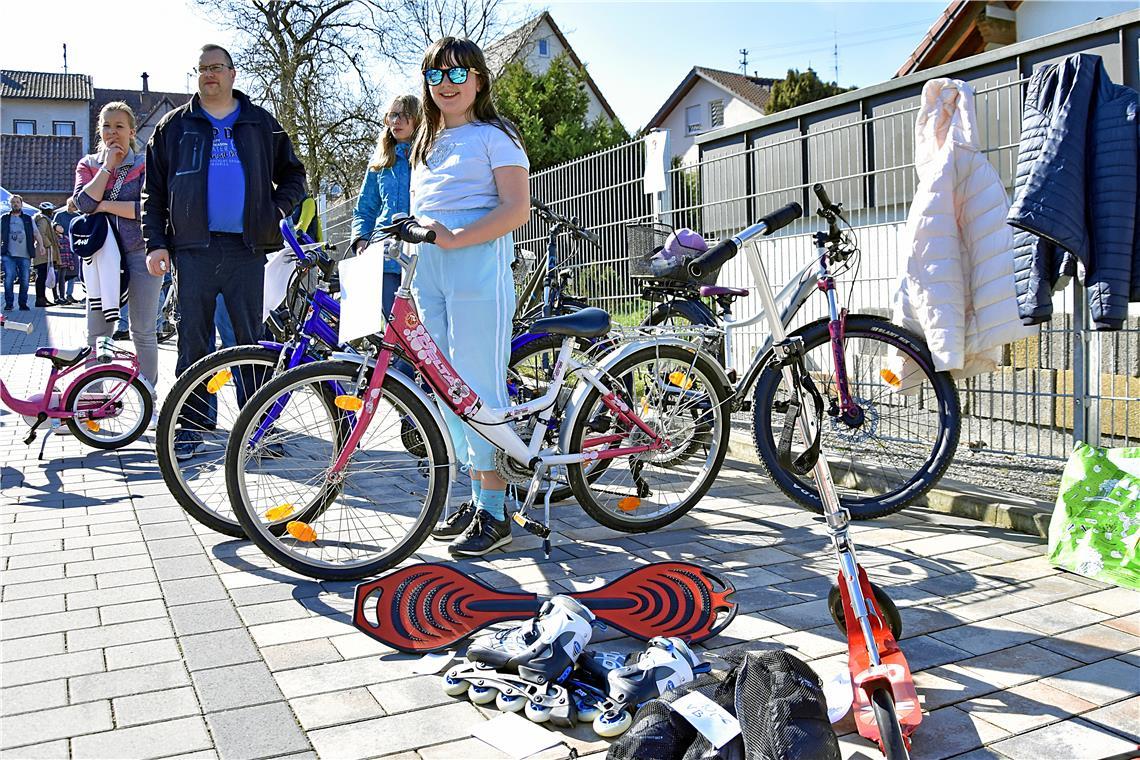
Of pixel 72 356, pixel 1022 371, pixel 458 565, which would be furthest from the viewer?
pixel 72 356

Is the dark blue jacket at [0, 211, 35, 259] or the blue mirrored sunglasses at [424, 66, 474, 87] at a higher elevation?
the dark blue jacket at [0, 211, 35, 259]

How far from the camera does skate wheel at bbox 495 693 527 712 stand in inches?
106

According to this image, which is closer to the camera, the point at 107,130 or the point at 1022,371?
the point at 1022,371

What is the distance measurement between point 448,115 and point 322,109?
23589mm

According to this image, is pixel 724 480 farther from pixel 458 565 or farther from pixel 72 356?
pixel 72 356

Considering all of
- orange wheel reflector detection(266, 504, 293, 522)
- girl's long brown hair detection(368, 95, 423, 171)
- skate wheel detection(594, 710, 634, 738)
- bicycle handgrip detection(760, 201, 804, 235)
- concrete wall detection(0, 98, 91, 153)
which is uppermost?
concrete wall detection(0, 98, 91, 153)

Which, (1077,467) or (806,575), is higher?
(1077,467)

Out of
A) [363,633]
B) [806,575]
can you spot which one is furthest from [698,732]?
[806,575]

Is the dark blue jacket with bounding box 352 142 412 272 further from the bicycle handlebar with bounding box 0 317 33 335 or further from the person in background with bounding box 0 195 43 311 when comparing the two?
the person in background with bounding box 0 195 43 311

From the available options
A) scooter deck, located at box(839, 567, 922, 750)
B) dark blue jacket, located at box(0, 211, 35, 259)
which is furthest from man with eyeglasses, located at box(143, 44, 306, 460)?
dark blue jacket, located at box(0, 211, 35, 259)

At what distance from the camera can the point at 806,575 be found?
3.87m

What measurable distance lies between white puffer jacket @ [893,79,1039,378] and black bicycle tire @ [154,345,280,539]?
289 cm

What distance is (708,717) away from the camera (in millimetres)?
2162

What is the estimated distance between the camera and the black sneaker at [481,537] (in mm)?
4148
